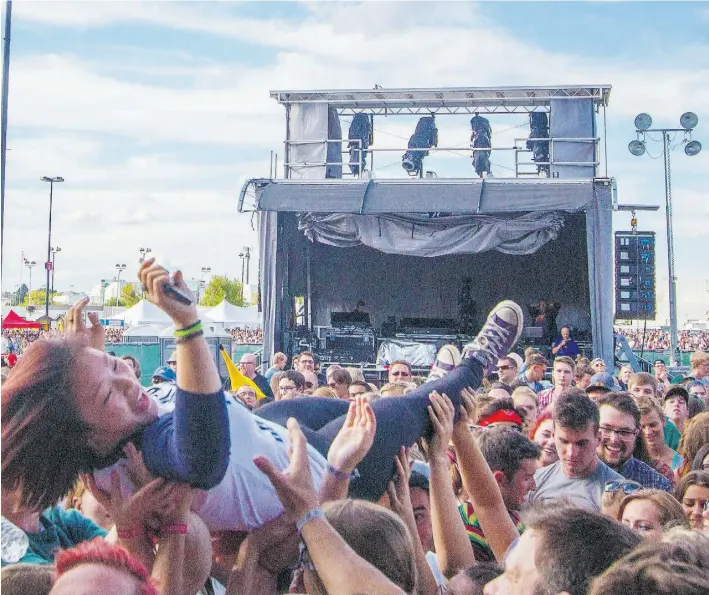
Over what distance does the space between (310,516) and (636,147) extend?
48.1 ft

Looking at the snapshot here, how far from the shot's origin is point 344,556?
1.98 m

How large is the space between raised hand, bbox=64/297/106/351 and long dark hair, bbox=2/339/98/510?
234 millimetres

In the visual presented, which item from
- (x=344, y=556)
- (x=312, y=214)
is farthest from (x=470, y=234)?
(x=344, y=556)

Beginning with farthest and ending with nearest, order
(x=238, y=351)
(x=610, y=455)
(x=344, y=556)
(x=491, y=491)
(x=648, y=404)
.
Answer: (x=238, y=351) → (x=648, y=404) → (x=610, y=455) → (x=491, y=491) → (x=344, y=556)

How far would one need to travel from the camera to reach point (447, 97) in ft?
48.5

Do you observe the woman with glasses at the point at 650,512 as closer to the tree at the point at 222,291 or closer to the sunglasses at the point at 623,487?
A: the sunglasses at the point at 623,487

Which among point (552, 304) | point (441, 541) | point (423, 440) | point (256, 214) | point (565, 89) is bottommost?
point (441, 541)

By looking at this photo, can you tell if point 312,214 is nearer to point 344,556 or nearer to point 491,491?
point 491,491

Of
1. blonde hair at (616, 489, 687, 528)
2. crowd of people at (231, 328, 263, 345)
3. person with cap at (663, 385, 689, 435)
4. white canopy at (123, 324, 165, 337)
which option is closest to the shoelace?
blonde hair at (616, 489, 687, 528)

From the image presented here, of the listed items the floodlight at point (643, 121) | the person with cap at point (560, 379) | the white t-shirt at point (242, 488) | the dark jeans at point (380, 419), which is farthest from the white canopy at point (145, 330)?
the white t-shirt at point (242, 488)

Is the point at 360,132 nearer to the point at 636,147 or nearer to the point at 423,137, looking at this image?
the point at 423,137

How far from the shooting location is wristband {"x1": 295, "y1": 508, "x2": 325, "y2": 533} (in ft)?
6.85

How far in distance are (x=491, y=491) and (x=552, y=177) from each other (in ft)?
38.1

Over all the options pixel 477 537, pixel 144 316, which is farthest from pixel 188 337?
pixel 144 316
